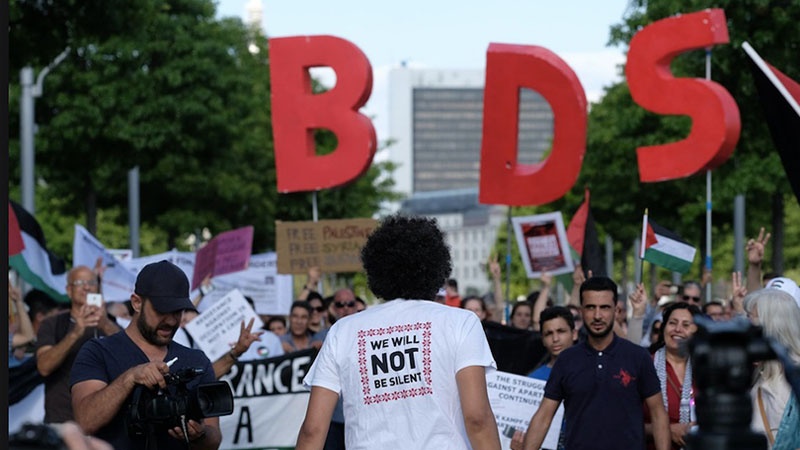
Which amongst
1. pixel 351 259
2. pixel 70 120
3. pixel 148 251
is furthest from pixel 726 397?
pixel 148 251

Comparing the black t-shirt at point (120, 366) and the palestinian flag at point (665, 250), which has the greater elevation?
the black t-shirt at point (120, 366)

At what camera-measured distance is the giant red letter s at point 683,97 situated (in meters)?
16.4

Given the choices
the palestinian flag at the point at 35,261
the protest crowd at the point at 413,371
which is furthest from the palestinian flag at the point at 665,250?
the protest crowd at the point at 413,371

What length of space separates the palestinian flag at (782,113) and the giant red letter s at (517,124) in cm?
804

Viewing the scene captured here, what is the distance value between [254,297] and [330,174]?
2201 millimetres

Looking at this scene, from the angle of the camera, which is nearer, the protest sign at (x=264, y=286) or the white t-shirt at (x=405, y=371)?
the white t-shirt at (x=405, y=371)

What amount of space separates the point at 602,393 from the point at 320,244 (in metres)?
9.51

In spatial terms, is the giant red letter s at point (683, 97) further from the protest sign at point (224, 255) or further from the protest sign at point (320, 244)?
the protest sign at point (224, 255)

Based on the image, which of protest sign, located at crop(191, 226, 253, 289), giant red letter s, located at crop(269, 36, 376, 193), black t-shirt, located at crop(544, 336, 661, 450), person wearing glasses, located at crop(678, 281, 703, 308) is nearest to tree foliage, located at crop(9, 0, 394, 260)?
giant red letter s, located at crop(269, 36, 376, 193)

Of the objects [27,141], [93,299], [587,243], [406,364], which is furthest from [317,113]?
[406,364]

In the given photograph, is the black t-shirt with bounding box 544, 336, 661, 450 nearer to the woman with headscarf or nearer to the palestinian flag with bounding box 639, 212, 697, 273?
the woman with headscarf

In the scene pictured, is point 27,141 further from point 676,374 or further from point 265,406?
point 676,374

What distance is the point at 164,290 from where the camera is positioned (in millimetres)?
5516

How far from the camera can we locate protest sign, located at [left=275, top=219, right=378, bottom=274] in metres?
16.4
